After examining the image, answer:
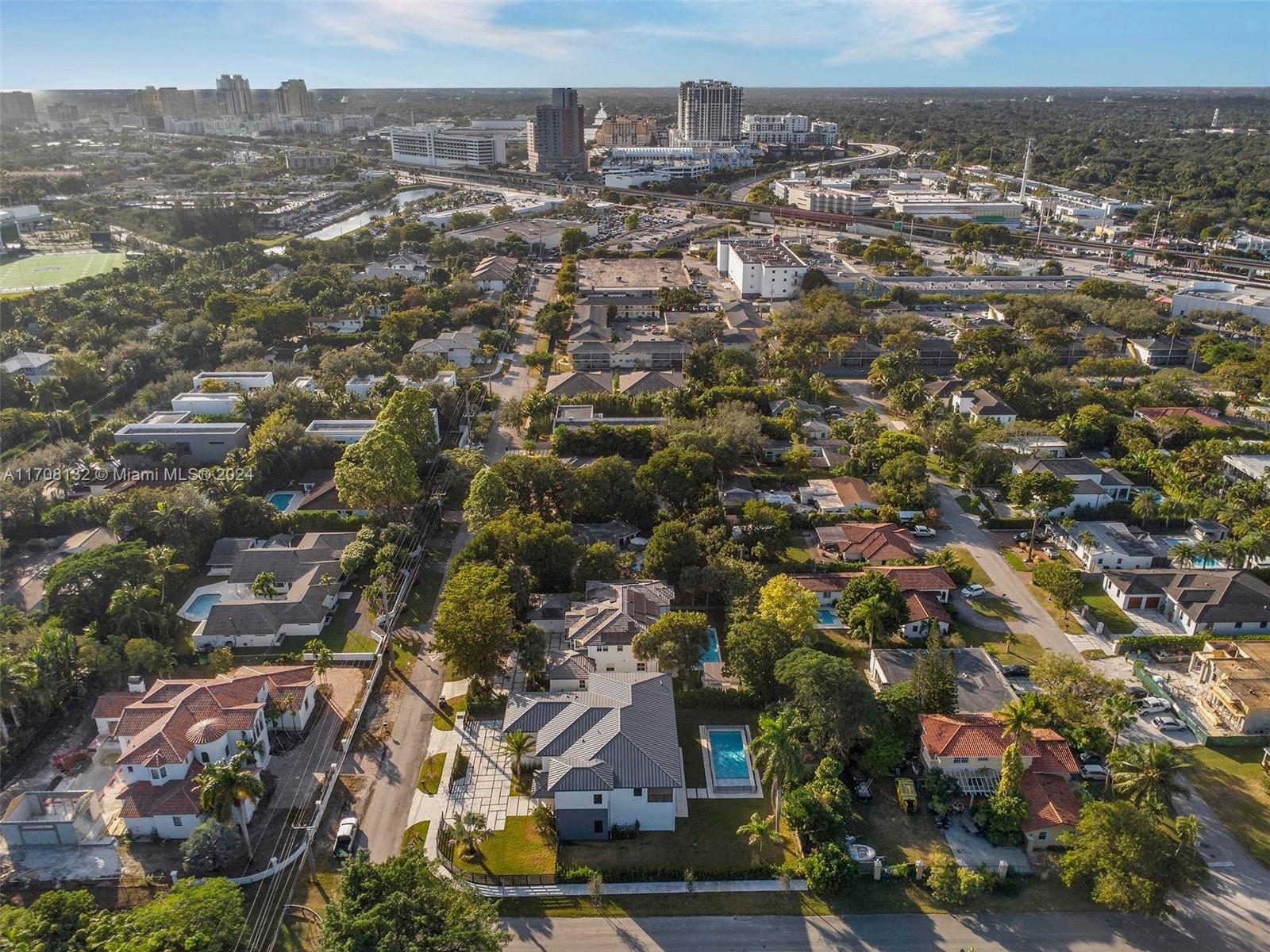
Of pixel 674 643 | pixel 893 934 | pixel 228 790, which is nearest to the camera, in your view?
pixel 893 934

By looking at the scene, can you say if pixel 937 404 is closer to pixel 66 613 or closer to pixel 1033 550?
pixel 1033 550

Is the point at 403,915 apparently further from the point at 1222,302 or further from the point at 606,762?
the point at 1222,302

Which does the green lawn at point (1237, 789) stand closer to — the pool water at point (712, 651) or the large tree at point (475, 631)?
the pool water at point (712, 651)

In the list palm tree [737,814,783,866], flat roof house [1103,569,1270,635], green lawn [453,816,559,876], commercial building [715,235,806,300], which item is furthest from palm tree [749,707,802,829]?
commercial building [715,235,806,300]

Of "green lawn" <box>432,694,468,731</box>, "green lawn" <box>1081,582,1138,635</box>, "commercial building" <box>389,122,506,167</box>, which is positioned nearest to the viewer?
"green lawn" <box>432,694,468,731</box>

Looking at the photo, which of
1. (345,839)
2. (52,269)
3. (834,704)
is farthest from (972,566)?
(52,269)

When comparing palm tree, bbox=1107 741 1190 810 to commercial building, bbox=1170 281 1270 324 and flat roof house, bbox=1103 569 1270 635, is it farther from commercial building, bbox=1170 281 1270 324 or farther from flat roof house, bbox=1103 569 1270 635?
commercial building, bbox=1170 281 1270 324
